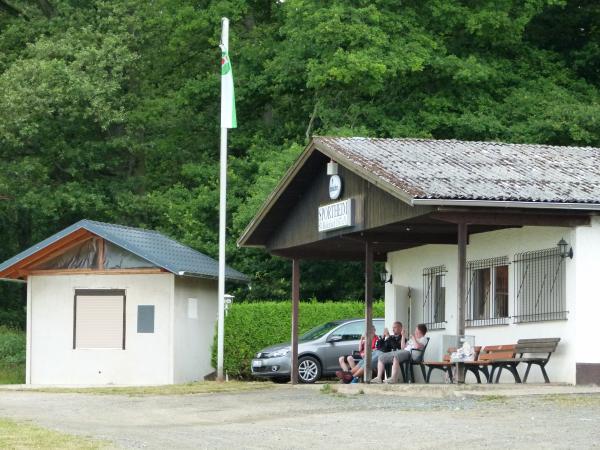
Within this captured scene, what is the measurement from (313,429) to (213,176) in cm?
2727

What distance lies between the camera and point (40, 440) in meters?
15.3

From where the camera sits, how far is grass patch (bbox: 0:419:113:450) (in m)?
14.6

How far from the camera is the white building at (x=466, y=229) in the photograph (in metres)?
21.9

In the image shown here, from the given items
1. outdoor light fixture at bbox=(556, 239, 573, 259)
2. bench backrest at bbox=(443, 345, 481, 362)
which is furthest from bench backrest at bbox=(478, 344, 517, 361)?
outdoor light fixture at bbox=(556, 239, 573, 259)

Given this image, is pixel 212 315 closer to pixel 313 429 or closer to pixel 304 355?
pixel 304 355

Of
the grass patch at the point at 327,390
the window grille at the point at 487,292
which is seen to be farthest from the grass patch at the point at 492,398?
the window grille at the point at 487,292

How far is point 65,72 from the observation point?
42062 mm

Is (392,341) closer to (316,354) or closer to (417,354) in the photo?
(417,354)

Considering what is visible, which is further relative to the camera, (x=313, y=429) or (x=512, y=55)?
(x=512, y=55)

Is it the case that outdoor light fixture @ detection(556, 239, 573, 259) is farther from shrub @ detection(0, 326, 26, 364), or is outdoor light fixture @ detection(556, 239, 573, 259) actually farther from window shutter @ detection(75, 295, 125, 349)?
shrub @ detection(0, 326, 26, 364)

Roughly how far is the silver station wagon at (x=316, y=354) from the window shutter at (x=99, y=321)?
389 cm

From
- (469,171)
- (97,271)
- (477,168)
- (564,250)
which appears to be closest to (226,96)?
(97,271)

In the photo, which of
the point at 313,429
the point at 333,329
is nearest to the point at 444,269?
the point at 333,329

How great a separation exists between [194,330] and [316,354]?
4300 millimetres
